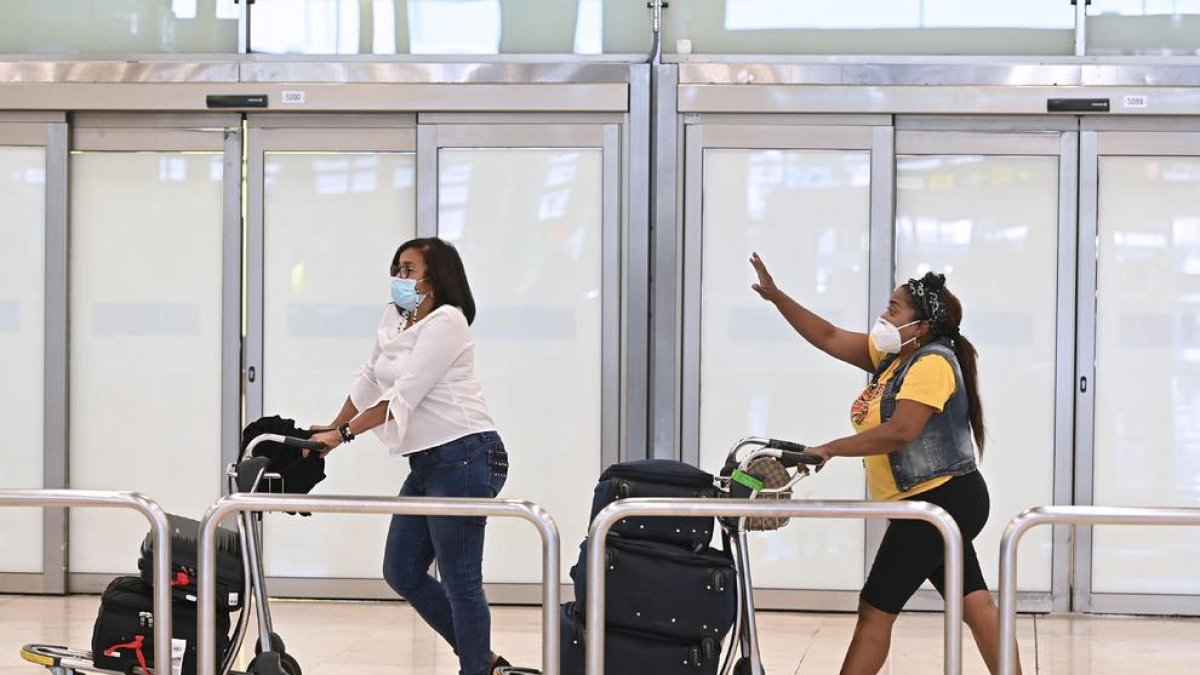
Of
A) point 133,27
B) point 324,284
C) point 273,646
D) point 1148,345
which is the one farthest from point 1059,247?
point 133,27

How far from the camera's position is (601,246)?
7.68 m

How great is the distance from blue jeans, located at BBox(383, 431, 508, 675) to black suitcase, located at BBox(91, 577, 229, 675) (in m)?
0.62

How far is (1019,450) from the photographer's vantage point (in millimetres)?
7699

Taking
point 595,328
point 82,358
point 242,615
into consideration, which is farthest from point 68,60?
point 242,615

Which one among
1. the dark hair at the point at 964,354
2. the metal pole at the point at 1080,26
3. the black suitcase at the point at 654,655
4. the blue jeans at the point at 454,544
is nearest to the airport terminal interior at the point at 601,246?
the metal pole at the point at 1080,26

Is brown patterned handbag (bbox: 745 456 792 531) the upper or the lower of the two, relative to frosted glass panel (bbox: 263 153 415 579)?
lower

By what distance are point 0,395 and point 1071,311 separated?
5.46m

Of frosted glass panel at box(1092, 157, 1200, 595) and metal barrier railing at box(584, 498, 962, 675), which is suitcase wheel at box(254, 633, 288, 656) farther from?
frosted glass panel at box(1092, 157, 1200, 595)

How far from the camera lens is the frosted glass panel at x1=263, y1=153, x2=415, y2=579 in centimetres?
781

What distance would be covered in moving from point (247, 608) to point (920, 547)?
2.06m

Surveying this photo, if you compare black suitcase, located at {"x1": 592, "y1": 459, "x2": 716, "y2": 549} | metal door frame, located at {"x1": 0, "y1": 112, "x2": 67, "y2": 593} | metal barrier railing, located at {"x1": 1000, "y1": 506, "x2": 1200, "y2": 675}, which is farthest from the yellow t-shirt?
metal door frame, located at {"x1": 0, "y1": 112, "x2": 67, "y2": 593}

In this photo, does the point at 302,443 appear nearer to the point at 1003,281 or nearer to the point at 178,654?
the point at 178,654

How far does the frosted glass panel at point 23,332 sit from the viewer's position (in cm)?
786

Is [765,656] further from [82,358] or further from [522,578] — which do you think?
[82,358]
